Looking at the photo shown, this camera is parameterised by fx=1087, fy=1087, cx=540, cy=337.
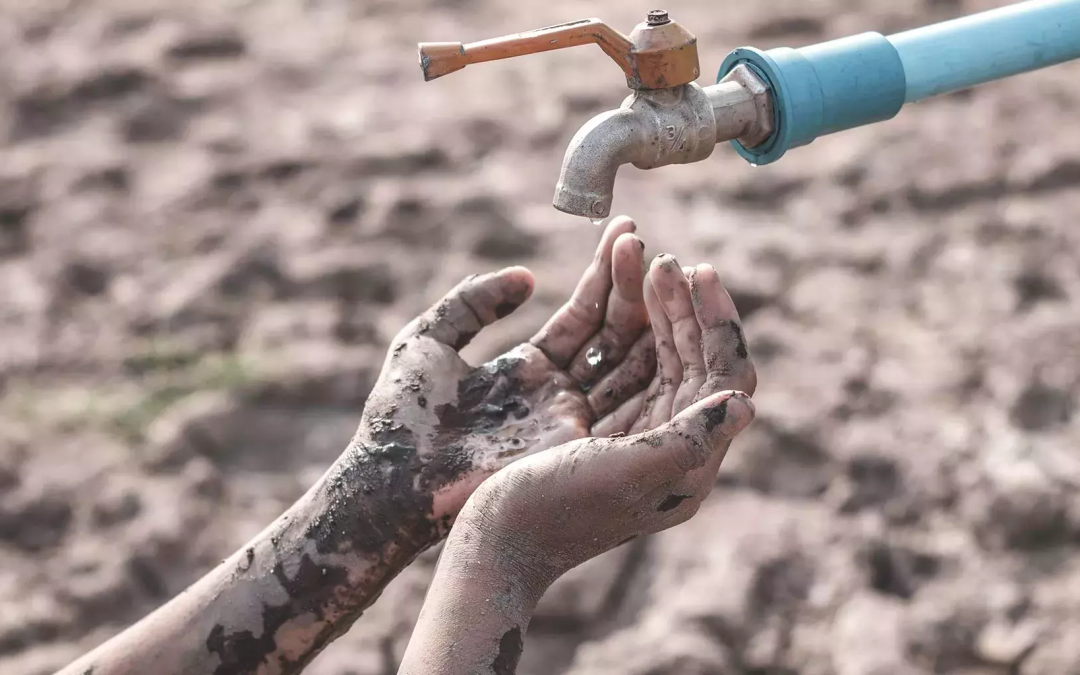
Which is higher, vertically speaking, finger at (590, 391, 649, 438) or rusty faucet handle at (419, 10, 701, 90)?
rusty faucet handle at (419, 10, 701, 90)

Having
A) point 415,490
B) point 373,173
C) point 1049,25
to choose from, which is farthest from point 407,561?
point 373,173

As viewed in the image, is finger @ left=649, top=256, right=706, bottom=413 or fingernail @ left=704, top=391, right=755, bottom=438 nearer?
fingernail @ left=704, top=391, right=755, bottom=438

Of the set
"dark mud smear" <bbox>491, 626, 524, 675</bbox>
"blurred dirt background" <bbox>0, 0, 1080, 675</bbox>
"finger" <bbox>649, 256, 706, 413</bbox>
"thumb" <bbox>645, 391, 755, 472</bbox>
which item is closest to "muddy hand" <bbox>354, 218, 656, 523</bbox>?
"finger" <bbox>649, 256, 706, 413</bbox>

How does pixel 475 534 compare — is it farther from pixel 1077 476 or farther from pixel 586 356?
pixel 1077 476

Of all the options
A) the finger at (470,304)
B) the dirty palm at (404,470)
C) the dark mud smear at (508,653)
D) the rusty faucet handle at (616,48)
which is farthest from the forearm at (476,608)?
the rusty faucet handle at (616,48)

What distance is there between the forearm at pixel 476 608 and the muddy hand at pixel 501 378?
8.5 inches

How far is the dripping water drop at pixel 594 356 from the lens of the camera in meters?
1.99

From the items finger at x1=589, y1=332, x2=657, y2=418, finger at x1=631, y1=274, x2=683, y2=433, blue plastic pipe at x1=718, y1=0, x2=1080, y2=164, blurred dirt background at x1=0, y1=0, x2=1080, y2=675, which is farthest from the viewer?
blurred dirt background at x1=0, y1=0, x2=1080, y2=675

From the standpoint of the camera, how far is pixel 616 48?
1.50 metres

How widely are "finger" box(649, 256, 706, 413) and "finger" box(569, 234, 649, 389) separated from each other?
0.13 metres

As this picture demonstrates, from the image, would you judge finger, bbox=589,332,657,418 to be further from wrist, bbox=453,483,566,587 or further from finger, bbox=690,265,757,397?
wrist, bbox=453,483,566,587

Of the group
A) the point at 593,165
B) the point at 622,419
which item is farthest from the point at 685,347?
the point at 593,165

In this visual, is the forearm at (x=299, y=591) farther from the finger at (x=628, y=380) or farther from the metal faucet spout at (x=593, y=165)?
the metal faucet spout at (x=593, y=165)

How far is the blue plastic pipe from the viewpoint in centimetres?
153
